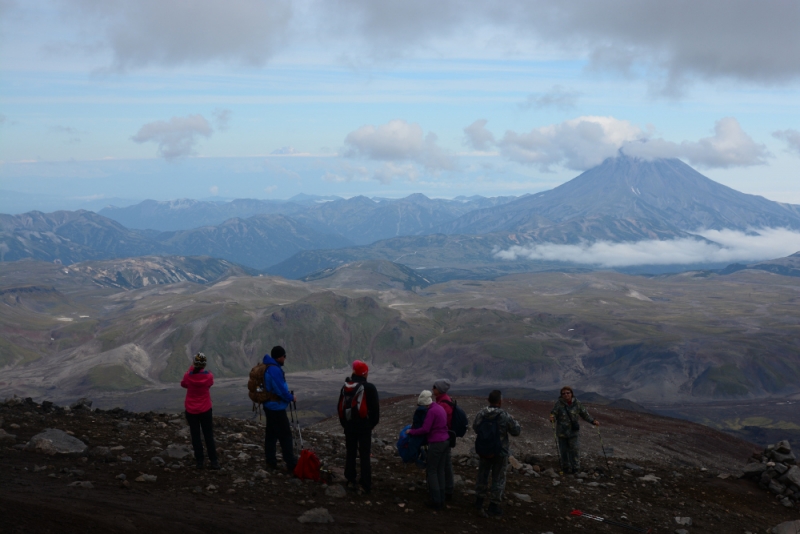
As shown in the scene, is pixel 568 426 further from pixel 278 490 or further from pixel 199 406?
pixel 199 406

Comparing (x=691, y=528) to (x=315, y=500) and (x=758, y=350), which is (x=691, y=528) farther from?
(x=758, y=350)

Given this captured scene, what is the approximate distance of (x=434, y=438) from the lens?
543 inches

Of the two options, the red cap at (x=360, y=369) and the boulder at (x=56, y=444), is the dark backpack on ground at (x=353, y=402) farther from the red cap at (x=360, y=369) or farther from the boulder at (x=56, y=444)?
the boulder at (x=56, y=444)

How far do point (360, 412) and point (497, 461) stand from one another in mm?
3054

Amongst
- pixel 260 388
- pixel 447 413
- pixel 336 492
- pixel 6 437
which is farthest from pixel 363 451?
pixel 6 437

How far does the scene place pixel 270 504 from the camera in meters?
13.1

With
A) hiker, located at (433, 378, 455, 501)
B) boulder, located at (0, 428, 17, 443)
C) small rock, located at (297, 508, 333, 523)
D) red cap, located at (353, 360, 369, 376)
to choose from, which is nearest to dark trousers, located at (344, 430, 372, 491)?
red cap, located at (353, 360, 369, 376)

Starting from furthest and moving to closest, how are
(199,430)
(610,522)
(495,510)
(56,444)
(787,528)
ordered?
(56,444) < (787,528) < (199,430) < (610,522) < (495,510)

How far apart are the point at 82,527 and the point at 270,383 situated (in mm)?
4923

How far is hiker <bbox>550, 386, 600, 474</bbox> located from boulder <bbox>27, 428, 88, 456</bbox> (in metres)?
12.0

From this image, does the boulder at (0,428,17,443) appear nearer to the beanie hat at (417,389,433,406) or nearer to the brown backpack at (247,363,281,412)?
the brown backpack at (247,363,281,412)

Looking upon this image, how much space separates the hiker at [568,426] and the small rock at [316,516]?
832 cm

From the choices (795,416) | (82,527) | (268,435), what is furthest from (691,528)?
(795,416)

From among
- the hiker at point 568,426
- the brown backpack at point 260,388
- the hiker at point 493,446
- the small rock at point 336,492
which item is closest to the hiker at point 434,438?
the hiker at point 493,446
